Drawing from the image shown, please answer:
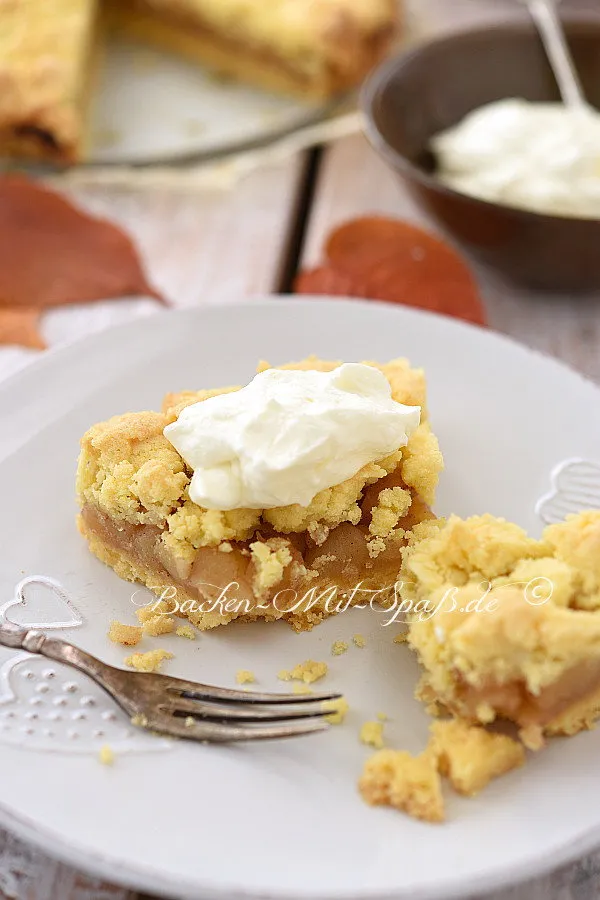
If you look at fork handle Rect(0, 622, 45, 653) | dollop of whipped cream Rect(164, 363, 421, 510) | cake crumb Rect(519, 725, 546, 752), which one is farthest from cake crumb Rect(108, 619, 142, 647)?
cake crumb Rect(519, 725, 546, 752)

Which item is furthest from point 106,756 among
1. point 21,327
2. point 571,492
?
point 21,327

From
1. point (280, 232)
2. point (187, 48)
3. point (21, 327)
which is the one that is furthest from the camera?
point (187, 48)

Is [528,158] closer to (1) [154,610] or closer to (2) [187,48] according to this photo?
(1) [154,610]

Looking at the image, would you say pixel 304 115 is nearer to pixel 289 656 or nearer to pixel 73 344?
A: pixel 73 344

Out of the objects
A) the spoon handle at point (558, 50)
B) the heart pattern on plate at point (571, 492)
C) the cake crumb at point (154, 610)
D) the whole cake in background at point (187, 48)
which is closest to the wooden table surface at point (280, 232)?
the whole cake in background at point (187, 48)

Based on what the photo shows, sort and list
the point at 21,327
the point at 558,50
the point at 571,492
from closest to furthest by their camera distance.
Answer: the point at 571,492, the point at 21,327, the point at 558,50

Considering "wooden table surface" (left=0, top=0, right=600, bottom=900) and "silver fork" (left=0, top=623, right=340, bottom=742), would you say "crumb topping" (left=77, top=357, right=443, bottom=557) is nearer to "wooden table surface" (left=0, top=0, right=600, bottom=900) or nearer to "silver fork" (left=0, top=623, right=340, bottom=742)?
"silver fork" (left=0, top=623, right=340, bottom=742)

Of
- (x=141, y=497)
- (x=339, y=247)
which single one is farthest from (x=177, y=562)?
(x=339, y=247)
